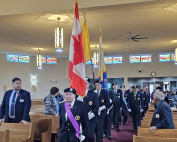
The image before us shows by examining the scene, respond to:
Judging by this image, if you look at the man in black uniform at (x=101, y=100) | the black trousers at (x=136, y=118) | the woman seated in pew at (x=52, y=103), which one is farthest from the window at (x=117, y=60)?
the woman seated in pew at (x=52, y=103)

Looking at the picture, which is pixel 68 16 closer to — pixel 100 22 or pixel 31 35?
pixel 100 22

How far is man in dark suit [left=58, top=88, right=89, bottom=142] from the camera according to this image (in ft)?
10.8

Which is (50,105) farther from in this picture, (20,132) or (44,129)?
(20,132)

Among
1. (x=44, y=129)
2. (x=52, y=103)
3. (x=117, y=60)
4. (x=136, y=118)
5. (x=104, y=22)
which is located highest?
(x=104, y=22)

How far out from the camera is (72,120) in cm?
328

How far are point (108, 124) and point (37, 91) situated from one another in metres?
13.1

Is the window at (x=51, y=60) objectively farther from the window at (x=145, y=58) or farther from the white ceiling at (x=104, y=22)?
the window at (x=145, y=58)

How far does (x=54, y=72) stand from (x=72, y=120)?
1671 centimetres

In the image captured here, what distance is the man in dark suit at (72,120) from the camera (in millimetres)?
3285

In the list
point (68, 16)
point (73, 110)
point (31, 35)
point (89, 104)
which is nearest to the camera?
point (73, 110)

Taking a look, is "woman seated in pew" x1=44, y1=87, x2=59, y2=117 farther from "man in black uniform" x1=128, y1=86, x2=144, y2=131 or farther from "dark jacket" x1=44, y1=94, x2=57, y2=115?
"man in black uniform" x1=128, y1=86, x2=144, y2=131

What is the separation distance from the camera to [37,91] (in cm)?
1903

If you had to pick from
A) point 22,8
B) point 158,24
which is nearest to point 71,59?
point 22,8

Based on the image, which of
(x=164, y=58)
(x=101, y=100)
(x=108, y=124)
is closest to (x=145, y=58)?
(x=164, y=58)
